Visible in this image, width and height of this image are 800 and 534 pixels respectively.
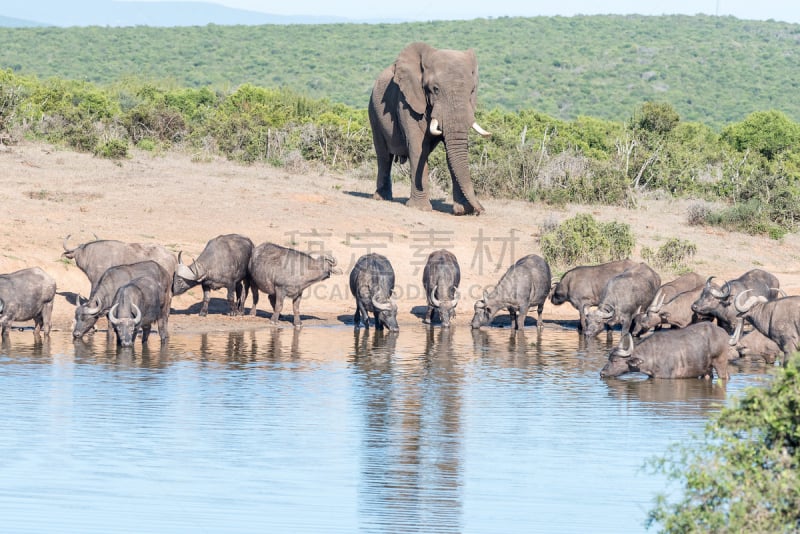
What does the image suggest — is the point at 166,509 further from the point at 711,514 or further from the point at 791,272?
the point at 791,272

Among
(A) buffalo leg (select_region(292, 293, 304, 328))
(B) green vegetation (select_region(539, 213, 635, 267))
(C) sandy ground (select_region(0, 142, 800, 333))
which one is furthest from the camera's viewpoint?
(B) green vegetation (select_region(539, 213, 635, 267))

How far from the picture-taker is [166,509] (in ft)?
32.6

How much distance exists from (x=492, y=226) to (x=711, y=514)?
60.1 ft

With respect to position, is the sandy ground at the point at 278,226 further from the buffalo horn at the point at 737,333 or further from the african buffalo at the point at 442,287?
the buffalo horn at the point at 737,333

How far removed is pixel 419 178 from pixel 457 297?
683 centimetres

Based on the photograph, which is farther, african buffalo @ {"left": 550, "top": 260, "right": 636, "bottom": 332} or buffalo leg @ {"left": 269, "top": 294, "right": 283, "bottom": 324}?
african buffalo @ {"left": 550, "top": 260, "right": 636, "bottom": 332}

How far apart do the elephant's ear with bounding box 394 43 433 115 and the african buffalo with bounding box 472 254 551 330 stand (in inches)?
283

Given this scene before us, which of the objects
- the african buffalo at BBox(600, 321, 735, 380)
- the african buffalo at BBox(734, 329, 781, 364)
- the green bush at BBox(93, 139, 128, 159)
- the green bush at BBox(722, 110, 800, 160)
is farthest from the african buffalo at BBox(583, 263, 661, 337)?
the green bush at BBox(722, 110, 800, 160)

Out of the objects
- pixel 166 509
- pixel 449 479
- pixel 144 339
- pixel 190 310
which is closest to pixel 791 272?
pixel 190 310

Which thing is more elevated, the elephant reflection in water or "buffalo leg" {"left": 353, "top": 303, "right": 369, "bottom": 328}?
"buffalo leg" {"left": 353, "top": 303, "right": 369, "bottom": 328}

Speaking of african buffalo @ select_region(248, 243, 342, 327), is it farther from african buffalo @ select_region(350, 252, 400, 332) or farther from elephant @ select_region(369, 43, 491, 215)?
elephant @ select_region(369, 43, 491, 215)

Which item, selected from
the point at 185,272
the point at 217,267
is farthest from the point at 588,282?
the point at 185,272

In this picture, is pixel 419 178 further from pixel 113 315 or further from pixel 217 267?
pixel 113 315

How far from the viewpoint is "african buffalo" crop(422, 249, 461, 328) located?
20.6m
